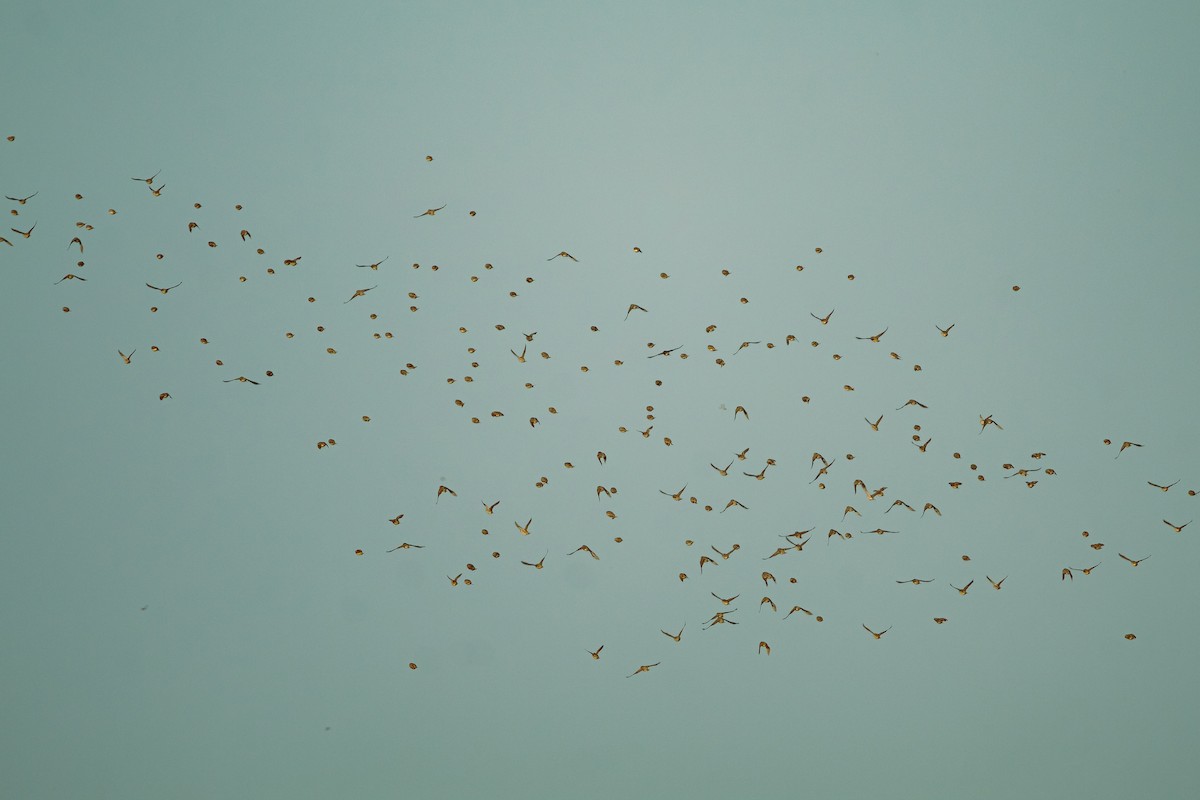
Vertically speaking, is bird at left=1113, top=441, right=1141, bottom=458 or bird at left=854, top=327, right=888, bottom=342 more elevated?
bird at left=854, top=327, right=888, bottom=342

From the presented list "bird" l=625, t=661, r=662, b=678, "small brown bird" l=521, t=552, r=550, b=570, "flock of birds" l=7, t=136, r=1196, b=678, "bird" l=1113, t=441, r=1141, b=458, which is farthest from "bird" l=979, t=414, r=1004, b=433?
"small brown bird" l=521, t=552, r=550, b=570

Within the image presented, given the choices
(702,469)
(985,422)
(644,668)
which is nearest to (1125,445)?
(985,422)

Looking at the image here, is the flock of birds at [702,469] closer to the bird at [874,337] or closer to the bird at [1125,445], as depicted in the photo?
the bird at [874,337]

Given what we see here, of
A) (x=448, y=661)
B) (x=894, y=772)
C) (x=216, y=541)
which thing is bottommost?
(x=894, y=772)

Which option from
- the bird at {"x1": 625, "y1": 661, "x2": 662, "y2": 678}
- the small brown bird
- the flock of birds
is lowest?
the bird at {"x1": 625, "y1": 661, "x2": 662, "y2": 678}

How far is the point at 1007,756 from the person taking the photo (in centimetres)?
230

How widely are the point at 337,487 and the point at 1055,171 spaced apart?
2100 millimetres

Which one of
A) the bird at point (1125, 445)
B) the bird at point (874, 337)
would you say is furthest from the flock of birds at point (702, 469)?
the bird at point (1125, 445)

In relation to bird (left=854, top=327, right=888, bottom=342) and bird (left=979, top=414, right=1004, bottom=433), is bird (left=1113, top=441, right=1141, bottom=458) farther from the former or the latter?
bird (left=854, top=327, right=888, bottom=342)

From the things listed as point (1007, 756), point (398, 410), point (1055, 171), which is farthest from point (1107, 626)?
point (398, 410)

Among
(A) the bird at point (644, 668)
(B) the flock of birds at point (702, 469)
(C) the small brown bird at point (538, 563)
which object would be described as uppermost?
(B) the flock of birds at point (702, 469)

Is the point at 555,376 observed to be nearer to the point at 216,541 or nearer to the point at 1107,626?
the point at 216,541

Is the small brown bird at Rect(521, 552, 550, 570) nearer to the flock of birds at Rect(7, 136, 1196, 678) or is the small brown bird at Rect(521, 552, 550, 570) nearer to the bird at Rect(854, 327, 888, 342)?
the flock of birds at Rect(7, 136, 1196, 678)

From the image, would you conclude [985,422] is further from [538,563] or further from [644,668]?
[538,563]
